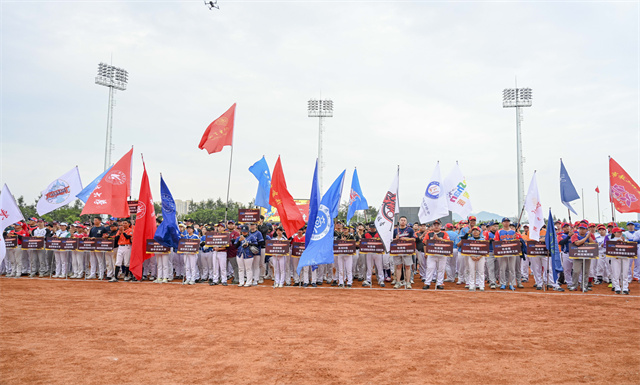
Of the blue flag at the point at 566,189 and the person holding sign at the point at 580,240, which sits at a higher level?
the blue flag at the point at 566,189

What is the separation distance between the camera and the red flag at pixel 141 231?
47.7 feet

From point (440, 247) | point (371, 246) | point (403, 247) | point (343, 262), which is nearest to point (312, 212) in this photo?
point (343, 262)

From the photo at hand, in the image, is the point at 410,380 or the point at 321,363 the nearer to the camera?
the point at 410,380

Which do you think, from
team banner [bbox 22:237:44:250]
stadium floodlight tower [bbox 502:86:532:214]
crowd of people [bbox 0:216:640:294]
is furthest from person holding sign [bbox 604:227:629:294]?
stadium floodlight tower [bbox 502:86:532:214]

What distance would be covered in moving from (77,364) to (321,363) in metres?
3.35

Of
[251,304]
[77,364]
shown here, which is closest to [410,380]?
[77,364]

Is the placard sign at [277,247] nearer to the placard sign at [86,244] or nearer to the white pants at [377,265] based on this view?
the white pants at [377,265]

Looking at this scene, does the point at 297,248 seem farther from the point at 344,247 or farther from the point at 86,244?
the point at 86,244

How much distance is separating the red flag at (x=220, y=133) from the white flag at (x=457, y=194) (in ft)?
27.9

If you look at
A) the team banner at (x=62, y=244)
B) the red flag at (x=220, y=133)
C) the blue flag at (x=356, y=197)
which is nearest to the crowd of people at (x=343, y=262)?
the team banner at (x=62, y=244)

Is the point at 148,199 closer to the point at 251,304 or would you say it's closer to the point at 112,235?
the point at 112,235

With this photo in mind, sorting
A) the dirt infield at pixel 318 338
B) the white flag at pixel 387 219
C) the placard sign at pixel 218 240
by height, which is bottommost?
the dirt infield at pixel 318 338

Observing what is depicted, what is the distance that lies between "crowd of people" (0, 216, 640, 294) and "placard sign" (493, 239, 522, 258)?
252mm

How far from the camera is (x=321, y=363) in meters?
6.07
